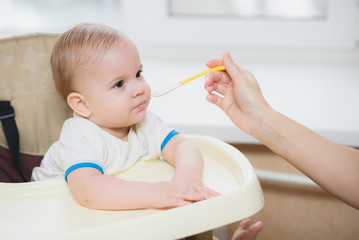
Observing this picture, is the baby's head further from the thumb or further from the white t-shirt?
the thumb

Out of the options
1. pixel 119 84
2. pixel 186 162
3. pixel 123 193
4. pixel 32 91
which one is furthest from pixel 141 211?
pixel 32 91

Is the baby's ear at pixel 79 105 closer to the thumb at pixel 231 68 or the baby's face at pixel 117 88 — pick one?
the baby's face at pixel 117 88

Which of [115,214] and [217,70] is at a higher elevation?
[217,70]

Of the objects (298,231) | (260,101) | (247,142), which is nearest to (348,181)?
(260,101)

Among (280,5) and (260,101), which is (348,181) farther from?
(280,5)

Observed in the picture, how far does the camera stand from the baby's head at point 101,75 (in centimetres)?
77

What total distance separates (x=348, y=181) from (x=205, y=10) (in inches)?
34.6

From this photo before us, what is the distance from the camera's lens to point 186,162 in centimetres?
76

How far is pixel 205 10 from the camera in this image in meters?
1.43

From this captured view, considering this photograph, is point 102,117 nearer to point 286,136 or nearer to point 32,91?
point 32,91

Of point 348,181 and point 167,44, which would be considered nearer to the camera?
point 348,181

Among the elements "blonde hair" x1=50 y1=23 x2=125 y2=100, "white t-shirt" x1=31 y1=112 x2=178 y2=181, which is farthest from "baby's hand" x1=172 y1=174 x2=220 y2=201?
"blonde hair" x1=50 y1=23 x2=125 y2=100

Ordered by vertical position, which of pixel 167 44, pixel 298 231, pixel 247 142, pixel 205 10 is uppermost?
pixel 205 10

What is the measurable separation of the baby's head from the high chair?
0.11 metres
